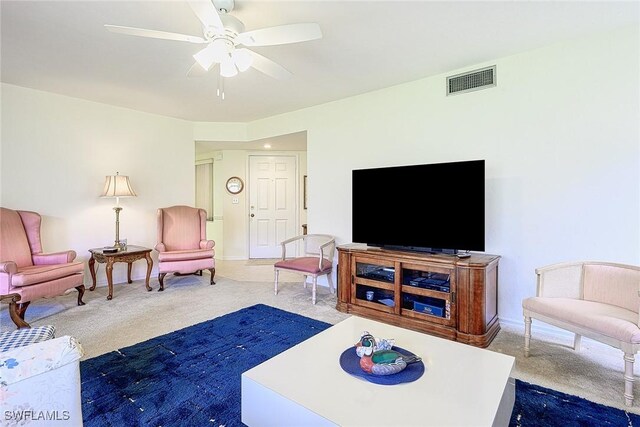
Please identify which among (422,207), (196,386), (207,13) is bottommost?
(196,386)

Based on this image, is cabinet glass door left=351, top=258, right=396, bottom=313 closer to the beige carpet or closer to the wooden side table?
the beige carpet

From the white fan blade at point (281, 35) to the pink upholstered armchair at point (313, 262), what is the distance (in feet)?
7.32

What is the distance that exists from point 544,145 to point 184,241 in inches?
174

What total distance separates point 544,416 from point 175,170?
17.0ft

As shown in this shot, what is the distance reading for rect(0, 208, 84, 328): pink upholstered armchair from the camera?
276 cm

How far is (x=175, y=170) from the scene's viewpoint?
16.7ft

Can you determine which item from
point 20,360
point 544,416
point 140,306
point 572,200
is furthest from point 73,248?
point 572,200

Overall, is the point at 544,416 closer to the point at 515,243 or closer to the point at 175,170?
the point at 515,243

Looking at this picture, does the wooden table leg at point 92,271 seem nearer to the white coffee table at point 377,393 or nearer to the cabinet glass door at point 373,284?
the cabinet glass door at point 373,284

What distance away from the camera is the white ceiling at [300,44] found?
2168 millimetres

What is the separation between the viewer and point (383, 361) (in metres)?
1.47

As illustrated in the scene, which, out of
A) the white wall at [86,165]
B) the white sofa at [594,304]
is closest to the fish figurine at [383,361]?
the white sofa at [594,304]

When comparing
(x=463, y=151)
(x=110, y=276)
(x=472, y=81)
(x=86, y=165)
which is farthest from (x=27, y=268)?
(x=472, y=81)

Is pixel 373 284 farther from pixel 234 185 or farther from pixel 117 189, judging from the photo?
pixel 234 185
